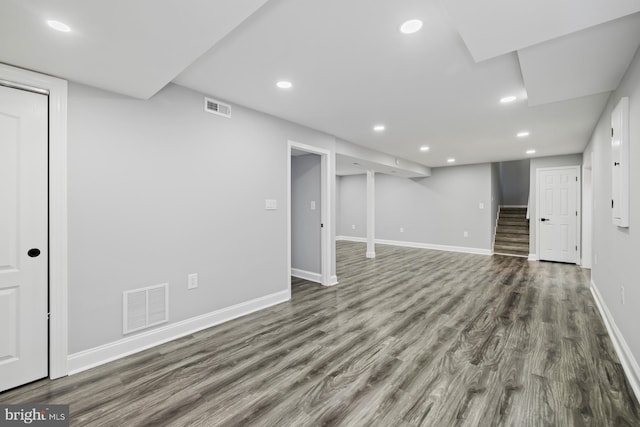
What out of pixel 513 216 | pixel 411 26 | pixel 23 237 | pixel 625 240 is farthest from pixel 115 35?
pixel 513 216

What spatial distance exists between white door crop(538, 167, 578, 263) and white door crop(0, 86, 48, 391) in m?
8.31

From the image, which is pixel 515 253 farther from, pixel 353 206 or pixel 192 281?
pixel 192 281

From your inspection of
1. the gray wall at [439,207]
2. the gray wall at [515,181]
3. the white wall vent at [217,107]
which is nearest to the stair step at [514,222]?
the gray wall at [439,207]

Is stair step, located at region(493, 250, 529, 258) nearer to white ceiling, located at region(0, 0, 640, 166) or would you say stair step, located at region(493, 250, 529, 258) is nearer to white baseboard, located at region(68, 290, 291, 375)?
white ceiling, located at region(0, 0, 640, 166)

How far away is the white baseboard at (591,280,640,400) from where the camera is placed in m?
1.94

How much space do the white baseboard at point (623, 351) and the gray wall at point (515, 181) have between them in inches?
288

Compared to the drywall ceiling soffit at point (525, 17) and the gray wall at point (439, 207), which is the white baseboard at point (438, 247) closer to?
the gray wall at point (439, 207)

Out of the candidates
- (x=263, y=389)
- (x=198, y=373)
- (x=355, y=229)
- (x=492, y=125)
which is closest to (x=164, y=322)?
(x=198, y=373)

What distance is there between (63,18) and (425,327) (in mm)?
3592

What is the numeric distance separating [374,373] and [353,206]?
8037 mm

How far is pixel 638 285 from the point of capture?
1.96m

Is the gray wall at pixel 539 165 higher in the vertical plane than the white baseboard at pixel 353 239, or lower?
higher

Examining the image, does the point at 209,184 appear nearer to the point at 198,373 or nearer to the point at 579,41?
the point at 198,373

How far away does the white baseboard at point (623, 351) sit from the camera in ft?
6.36
